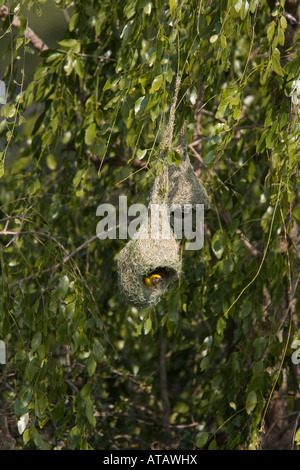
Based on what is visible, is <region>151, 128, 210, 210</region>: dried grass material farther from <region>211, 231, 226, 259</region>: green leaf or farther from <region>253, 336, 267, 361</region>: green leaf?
<region>253, 336, 267, 361</region>: green leaf

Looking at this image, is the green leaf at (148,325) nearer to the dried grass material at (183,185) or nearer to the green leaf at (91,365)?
the green leaf at (91,365)

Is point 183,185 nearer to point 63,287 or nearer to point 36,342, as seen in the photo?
point 63,287

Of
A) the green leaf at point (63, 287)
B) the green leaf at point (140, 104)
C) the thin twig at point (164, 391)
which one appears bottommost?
the thin twig at point (164, 391)

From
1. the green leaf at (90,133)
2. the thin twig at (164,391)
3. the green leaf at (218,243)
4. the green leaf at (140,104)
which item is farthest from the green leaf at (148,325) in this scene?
the thin twig at (164,391)

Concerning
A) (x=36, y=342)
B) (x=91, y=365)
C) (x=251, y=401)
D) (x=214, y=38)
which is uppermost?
(x=214, y=38)

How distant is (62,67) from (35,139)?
373mm

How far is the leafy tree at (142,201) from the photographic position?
2217 millimetres

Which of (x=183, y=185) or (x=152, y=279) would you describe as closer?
(x=152, y=279)

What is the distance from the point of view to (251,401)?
95.1 inches

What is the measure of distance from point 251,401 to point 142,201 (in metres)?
1.06

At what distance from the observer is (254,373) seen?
2428mm

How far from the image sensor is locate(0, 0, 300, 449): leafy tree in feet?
7.27

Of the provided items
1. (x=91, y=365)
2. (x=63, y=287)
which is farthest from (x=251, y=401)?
(x=63, y=287)
